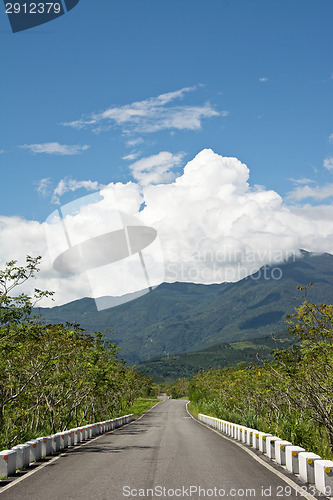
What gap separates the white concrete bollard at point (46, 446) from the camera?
1332cm

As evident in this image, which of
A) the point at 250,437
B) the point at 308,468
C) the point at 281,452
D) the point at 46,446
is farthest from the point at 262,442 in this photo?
the point at 46,446

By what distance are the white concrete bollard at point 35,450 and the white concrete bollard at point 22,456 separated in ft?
1.42

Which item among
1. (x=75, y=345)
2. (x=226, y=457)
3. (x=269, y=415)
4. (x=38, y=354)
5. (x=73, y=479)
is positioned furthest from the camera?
(x=269, y=415)

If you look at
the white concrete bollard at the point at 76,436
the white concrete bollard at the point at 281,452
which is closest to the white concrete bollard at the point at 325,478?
the white concrete bollard at the point at 281,452

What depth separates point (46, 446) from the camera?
538 inches

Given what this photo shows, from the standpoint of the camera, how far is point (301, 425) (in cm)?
1420

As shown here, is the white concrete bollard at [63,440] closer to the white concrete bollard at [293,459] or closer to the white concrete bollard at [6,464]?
the white concrete bollard at [6,464]

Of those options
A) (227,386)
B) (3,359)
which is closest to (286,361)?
(3,359)

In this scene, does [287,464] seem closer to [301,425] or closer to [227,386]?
[301,425]

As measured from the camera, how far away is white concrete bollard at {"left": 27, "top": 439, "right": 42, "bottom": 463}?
12.2 metres

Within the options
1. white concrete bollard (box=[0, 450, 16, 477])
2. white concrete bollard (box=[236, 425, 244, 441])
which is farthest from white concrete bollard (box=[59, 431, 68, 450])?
white concrete bollard (box=[236, 425, 244, 441])

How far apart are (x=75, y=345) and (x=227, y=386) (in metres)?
15.8

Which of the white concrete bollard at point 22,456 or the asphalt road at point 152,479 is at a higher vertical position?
the white concrete bollard at point 22,456

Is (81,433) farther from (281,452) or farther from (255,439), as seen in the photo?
(281,452)
